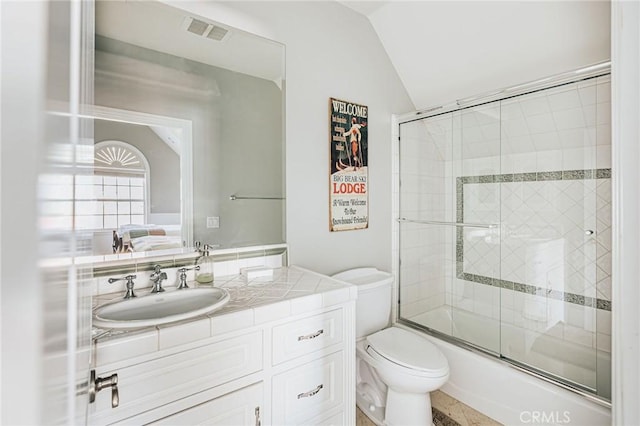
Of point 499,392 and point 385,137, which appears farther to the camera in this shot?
point 385,137

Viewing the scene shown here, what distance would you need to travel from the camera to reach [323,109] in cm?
195

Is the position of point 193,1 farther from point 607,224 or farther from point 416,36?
point 607,224

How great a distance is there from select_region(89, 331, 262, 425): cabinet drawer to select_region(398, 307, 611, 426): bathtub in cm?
138

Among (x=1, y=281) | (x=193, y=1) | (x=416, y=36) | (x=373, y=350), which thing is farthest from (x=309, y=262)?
(x=1, y=281)

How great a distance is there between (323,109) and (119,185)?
117 cm

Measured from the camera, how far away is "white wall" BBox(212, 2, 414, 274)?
1.81m

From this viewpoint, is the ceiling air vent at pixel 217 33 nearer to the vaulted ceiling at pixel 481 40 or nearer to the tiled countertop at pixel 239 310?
the vaulted ceiling at pixel 481 40

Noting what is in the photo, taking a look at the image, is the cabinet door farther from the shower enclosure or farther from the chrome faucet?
the shower enclosure

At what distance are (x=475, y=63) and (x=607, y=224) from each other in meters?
1.19

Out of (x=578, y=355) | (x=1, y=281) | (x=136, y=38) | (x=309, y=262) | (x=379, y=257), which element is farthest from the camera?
(x=379, y=257)

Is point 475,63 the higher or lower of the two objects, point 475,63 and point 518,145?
the higher

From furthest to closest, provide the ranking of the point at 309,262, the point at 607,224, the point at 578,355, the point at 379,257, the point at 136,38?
the point at 379,257 < the point at 309,262 < the point at 578,355 < the point at 607,224 < the point at 136,38

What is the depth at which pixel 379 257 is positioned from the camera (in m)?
2.29

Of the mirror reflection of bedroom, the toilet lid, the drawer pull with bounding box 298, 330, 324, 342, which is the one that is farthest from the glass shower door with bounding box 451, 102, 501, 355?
the mirror reflection of bedroom
